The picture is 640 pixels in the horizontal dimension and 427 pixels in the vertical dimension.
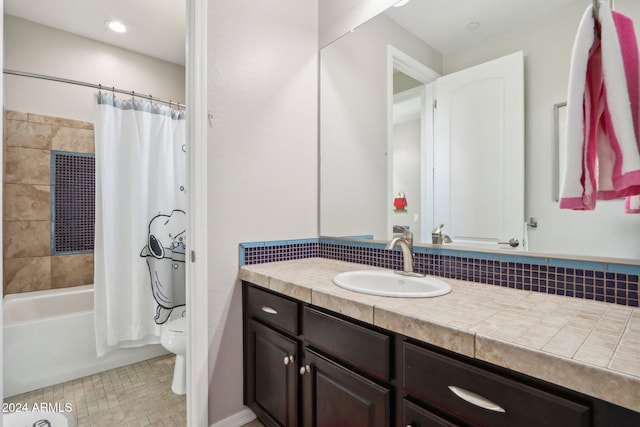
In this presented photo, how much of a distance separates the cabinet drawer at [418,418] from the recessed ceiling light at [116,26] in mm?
3187

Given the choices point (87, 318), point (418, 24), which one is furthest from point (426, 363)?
point (87, 318)

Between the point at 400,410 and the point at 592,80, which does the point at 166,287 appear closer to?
the point at 400,410

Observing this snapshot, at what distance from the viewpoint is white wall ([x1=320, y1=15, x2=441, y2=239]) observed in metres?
1.63

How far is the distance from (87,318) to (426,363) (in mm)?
2346

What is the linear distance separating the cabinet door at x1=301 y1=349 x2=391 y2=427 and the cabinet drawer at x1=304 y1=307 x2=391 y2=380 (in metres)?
0.04

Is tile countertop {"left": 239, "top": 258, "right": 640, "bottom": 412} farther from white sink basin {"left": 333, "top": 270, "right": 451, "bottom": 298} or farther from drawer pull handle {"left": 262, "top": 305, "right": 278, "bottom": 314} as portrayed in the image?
drawer pull handle {"left": 262, "top": 305, "right": 278, "bottom": 314}

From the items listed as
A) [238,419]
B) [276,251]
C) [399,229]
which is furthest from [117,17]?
[238,419]

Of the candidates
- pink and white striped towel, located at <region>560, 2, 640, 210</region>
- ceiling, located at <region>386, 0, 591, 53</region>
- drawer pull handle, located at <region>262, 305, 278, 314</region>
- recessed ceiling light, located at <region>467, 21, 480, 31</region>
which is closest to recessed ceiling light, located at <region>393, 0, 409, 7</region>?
ceiling, located at <region>386, 0, 591, 53</region>

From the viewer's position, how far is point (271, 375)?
139 centimetres

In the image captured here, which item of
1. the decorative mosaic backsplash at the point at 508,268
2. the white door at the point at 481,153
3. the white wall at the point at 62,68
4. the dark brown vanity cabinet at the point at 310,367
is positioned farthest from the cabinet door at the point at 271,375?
the white wall at the point at 62,68

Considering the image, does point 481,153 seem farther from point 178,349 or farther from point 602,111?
point 178,349

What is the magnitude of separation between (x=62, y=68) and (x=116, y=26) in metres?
0.59

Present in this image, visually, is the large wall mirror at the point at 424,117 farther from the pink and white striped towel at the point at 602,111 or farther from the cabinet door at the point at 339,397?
the cabinet door at the point at 339,397

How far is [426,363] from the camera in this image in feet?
2.63
